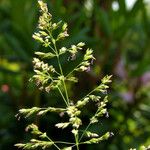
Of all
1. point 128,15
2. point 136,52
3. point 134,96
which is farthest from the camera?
point 136,52

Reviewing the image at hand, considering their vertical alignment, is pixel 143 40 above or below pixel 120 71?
above

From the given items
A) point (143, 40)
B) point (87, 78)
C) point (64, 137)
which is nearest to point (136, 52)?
point (143, 40)

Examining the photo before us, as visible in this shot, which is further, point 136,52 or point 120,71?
point 136,52

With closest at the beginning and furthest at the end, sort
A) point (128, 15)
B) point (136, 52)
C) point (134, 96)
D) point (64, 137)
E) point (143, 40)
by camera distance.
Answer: point (64, 137) → point (128, 15) → point (134, 96) → point (143, 40) → point (136, 52)

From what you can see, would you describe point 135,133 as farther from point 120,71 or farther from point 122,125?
point 120,71

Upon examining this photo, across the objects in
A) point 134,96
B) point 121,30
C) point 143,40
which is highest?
point 143,40

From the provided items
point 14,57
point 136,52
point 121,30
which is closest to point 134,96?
point 121,30
